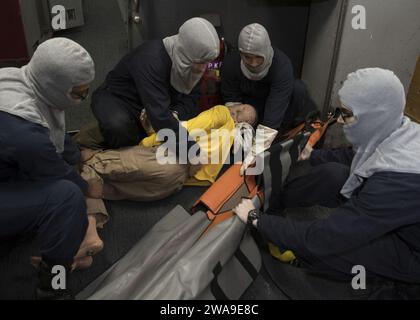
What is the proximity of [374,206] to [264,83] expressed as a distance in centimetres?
115

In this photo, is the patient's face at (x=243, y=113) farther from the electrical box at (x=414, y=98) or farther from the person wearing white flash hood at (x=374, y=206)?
the electrical box at (x=414, y=98)

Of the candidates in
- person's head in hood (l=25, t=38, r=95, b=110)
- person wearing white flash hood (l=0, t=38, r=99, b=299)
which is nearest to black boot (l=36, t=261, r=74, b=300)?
person wearing white flash hood (l=0, t=38, r=99, b=299)

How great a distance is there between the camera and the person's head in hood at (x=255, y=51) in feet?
6.18

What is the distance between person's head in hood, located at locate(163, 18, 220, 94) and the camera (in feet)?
5.41

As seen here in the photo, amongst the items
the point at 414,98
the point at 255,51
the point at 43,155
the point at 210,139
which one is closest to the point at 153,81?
the point at 210,139

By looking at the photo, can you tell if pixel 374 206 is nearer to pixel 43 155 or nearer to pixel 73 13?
pixel 43 155

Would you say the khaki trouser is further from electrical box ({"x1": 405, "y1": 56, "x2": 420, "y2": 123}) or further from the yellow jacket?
electrical box ({"x1": 405, "y1": 56, "x2": 420, "y2": 123})

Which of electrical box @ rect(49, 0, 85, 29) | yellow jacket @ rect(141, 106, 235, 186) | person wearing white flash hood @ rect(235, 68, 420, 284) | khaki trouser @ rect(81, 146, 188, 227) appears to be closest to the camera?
person wearing white flash hood @ rect(235, 68, 420, 284)

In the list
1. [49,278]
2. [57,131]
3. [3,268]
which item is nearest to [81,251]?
[49,278]

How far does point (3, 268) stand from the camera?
4.97ft

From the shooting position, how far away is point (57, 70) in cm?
125

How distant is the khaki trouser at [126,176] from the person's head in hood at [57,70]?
0.42 m

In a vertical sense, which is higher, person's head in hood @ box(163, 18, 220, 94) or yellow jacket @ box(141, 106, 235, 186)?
person's head in hood @ box(163, 18, 220, 94)

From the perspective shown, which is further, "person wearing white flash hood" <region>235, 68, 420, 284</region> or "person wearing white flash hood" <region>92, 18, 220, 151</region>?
"person wearing white flash hood" <region>92, 18, 220, 151</region>
